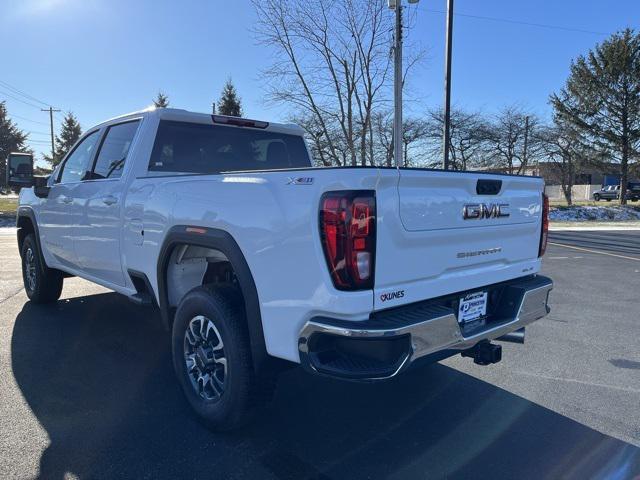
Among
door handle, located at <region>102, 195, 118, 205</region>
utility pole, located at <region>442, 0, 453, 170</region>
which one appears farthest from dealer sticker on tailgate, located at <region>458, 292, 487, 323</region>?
utility pole, located at <region>442, 0, 453, 170</region>

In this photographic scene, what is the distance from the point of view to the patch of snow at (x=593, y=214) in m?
25.5

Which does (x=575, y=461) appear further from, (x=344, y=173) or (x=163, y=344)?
(x=163, y=344)

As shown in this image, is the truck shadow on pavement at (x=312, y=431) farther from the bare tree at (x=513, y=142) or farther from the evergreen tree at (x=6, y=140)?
the evergreen tree at (x=6, y=140)

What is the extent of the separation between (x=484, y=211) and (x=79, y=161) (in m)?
4.09

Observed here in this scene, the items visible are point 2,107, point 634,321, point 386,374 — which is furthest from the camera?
point 2,107

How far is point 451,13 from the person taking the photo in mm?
14367

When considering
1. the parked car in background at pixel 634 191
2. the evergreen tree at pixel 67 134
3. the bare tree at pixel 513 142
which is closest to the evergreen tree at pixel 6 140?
the evergreen tree at pixel 67 134

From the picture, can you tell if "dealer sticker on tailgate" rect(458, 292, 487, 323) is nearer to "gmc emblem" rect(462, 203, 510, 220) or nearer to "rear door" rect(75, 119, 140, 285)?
"gmc emblem" rect(462, 203, 510, 220)

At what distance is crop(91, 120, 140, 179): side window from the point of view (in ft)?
14.4

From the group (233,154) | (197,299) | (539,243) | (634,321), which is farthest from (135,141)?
(634,321)

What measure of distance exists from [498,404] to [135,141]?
3.43 m

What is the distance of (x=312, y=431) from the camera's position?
315 cm

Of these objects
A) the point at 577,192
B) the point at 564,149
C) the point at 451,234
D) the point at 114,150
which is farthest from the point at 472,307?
the point at 577,192

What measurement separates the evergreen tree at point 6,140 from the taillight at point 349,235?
42.3 metres
